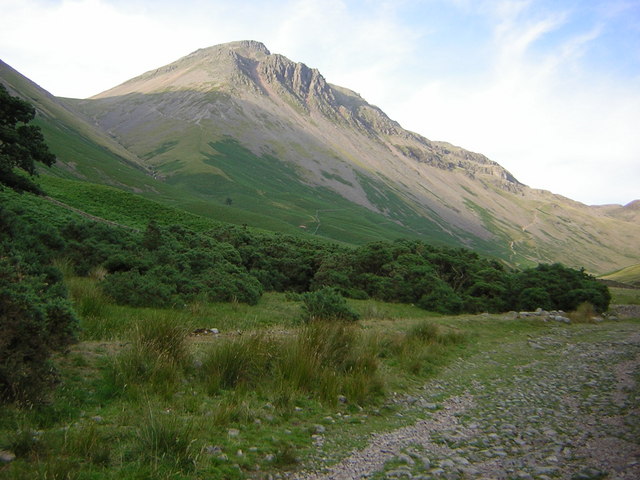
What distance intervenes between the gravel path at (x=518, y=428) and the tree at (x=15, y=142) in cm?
1396

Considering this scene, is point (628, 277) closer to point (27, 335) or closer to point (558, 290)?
point (558, 290)

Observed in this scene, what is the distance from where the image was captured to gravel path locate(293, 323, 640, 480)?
5773mm

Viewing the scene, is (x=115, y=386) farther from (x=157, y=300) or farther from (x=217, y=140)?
(x=217, y=140)

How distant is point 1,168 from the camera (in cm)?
1284

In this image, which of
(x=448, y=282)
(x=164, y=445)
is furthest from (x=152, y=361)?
(x=448, y=282)

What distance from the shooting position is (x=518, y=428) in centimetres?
749

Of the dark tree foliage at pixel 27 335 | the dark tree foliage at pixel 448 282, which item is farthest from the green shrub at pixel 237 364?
the dark tree foliage at pixel 448 282

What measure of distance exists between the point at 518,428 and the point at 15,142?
54.6ft

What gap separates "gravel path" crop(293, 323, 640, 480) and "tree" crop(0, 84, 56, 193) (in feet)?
45.8

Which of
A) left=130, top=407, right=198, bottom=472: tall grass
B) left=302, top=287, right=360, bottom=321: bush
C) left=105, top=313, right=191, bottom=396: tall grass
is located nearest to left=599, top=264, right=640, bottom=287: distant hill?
left=302, top=287, right=360, bottom=321: bush

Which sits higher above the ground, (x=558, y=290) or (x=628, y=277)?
(x=628, y=277)

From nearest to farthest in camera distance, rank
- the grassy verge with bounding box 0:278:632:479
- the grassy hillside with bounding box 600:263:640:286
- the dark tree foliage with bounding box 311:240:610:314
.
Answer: the grassy verge with bounding box 0:278:632:479 → the dark tree foliage with bounding box 311:240:610:314 → the grassy hillside with bounding box 600:263:640:286

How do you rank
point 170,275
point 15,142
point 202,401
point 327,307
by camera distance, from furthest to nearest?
1. point 170,275
2. point 327,307
3. point 15,142
4. point 202,401

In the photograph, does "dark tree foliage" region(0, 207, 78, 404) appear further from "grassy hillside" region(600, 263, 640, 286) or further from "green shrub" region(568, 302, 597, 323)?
"grassy hillside" region(600, 263, 640, 286)
